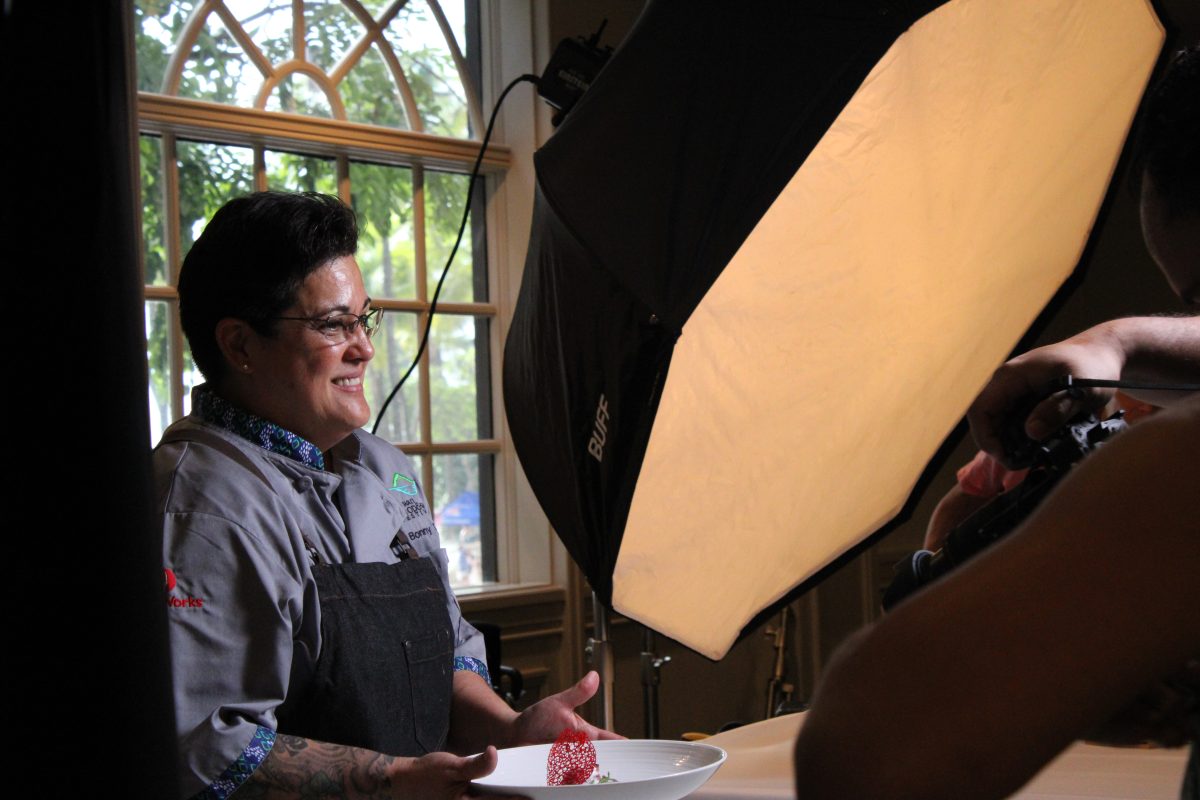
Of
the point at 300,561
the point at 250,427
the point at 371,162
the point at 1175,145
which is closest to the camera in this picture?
the point at 1175,145

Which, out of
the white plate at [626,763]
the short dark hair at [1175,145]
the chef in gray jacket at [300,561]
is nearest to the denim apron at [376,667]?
the chef in gray jacket at [300,561]

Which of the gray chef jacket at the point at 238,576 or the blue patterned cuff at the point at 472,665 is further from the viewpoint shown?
the blue patterned cuff at the point at 472,665

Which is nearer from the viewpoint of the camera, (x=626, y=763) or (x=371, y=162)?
(x=626, y=763)

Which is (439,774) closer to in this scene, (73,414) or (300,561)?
(300,561)

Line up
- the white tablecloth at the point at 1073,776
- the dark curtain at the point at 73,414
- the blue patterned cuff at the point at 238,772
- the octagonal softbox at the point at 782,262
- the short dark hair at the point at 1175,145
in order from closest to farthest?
the dark curtain at the point at 73,414, the short dark hair at the point at 1175,145, the octagonal softbox at the point at 782,262, the white tablecloth at the point at 1073,776, the blue patterned cuff at the point at 238,772

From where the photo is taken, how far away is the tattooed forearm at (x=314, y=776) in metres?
1.20

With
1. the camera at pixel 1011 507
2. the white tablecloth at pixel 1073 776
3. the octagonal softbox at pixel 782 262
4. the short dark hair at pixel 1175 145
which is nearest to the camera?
the camera at pixel 1011 507

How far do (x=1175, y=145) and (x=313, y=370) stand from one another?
41.2 inches

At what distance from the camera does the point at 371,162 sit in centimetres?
308

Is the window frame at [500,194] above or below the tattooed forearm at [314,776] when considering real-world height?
above

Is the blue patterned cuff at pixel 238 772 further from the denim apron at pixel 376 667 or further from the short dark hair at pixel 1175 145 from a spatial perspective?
the short dark hair at pixel 1175 145

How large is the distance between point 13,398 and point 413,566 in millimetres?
1402

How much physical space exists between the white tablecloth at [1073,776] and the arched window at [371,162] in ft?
6.37

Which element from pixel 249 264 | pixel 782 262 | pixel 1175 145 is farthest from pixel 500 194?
pixel 1175 145
